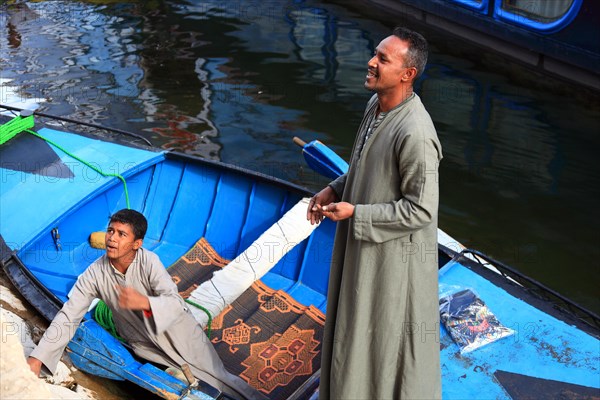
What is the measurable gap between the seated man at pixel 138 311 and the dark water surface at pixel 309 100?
4.48 m

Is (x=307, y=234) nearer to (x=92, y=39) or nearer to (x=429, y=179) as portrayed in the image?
(x=429, y=179)

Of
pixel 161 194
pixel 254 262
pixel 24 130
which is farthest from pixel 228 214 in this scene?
pixel 24 130

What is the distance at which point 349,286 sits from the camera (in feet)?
9.77

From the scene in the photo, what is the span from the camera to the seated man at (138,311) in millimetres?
3799

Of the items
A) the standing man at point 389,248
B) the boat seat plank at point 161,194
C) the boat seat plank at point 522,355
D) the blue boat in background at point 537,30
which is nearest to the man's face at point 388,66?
the standing man at point 389,248

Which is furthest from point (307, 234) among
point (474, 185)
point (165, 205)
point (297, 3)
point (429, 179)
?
point (297, 3)

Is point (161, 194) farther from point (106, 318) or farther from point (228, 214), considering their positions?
point (106, 318)

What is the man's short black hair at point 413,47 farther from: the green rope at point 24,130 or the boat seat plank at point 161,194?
the boat seat plank at point 161,194

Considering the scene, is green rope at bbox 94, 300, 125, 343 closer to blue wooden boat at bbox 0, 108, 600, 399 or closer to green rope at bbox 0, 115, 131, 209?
blue wooden boat at bbox 0, 108, 600, 399

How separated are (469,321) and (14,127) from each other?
4.65 meters

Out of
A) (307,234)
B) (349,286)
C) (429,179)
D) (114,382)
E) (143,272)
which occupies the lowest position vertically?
(114,382)

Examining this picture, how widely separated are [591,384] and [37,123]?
18.6 feet

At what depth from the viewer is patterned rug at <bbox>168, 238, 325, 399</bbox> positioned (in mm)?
4816

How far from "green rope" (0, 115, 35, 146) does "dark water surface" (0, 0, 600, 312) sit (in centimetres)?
375
